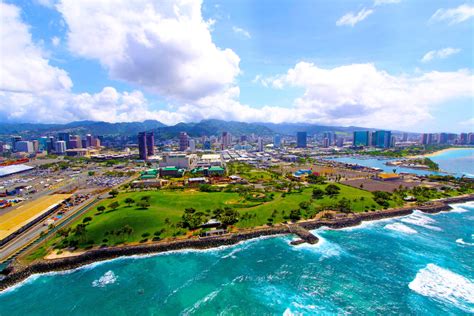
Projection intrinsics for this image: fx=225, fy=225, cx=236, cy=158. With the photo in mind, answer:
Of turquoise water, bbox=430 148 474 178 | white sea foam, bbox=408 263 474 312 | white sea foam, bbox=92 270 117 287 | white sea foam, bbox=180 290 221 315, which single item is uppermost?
turquoise water, bbox=430 148 474 178

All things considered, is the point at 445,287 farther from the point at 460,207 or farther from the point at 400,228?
the point at 460,207

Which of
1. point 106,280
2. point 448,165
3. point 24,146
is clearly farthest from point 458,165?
point 24,146

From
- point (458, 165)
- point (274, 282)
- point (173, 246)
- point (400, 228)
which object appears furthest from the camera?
point (458, 165)

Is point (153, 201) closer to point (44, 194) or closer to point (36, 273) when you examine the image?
point (36, 273)

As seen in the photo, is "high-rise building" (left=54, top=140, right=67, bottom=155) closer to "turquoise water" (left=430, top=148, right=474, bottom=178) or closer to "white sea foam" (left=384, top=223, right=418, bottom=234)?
"white sea foam" (left=384, top=223, right=418, bottom=234)

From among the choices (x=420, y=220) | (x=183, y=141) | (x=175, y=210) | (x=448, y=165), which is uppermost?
(x=183, y=141)

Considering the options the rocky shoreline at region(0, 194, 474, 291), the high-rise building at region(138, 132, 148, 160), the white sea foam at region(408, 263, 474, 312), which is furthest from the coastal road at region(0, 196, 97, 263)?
the high-rise building at region(138, 132, 148, 160)
